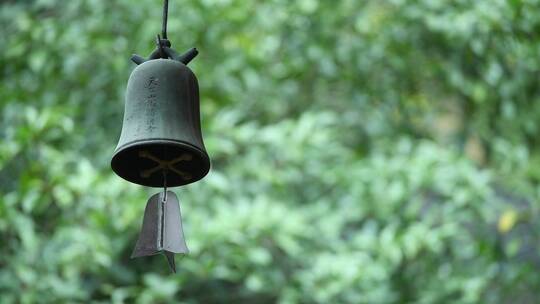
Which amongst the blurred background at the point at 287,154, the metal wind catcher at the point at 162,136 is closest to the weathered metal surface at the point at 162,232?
the metal wind catcher at the point at 162,136

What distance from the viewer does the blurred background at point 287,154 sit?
3.21 m

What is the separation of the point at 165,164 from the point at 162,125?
0.15m

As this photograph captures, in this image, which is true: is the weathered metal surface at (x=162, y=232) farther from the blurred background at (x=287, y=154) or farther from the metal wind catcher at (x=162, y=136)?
the blurred background at (x=287, y=154)

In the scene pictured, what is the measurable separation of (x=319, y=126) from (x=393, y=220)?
0.52m

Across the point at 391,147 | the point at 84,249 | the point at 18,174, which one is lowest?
the point at 84,249

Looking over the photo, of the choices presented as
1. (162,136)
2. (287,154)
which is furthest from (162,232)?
(287,154)

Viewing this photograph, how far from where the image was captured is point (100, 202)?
3184 mm

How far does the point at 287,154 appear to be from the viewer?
3592 millimetres

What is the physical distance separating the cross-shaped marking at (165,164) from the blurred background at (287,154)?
104 centimetres

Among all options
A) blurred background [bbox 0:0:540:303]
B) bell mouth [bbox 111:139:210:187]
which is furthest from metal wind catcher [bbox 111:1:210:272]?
blurred background [bbox 0:0:540:303]

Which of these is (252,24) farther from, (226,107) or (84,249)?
(84,249)

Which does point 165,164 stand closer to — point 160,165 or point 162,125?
point 160,165

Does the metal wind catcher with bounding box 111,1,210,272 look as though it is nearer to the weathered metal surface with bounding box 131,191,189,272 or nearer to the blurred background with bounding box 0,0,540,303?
the weathered metal surface with bounding box 131,191,189,272

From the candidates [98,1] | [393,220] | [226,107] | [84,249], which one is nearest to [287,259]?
[393,220]
